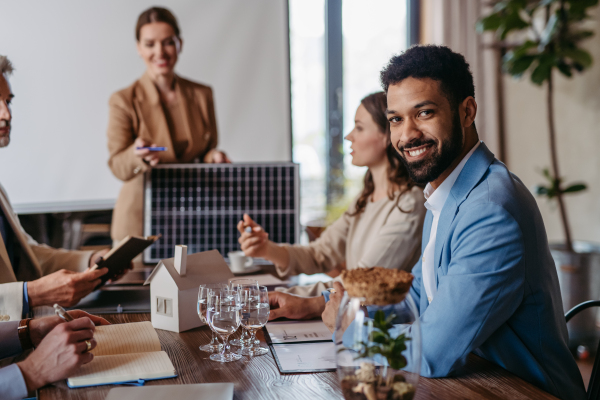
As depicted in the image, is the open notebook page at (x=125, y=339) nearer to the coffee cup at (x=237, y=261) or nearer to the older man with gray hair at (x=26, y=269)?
the older man with gray hair at (x=26, y=269)

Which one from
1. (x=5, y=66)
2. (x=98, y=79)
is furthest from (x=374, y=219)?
(x=98, y=79)

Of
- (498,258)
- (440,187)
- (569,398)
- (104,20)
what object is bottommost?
(569,398)

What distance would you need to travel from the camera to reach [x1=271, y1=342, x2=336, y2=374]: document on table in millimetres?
1092

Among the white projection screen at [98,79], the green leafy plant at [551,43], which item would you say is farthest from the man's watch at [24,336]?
the green leafy plant at [551,43]

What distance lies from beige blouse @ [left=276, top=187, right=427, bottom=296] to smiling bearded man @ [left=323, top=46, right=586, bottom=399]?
462 mm

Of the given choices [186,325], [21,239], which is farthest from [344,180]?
[186,325]

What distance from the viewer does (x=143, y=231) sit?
2211mm

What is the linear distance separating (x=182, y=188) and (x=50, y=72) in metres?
1.79

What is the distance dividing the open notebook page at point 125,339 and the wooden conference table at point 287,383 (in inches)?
2.9

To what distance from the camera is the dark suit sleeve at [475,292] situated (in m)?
1.04

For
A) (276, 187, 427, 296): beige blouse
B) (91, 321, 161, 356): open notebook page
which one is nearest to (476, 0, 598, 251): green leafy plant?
(276, 187, 427, 296): beige blouse

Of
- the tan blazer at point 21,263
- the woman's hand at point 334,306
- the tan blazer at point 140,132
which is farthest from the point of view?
the tan blazer at point 140,132

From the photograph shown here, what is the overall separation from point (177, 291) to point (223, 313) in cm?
27

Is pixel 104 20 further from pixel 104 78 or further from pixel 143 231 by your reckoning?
pixel 143 231
